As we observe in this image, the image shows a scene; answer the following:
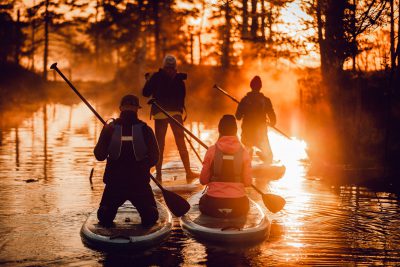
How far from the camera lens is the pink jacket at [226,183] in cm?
827

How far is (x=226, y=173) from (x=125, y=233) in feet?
4.86

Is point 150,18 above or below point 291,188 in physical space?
above

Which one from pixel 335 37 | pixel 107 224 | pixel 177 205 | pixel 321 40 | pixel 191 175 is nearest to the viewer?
pixel 107 224

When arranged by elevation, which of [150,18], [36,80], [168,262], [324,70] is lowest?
[168,262]

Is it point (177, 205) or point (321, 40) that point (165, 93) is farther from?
point (321, 40)

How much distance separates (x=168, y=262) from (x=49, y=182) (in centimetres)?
604

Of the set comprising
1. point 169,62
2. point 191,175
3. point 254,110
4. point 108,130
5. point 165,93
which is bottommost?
point 191,175

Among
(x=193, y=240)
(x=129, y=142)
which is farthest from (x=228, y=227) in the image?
(x=129, y=142)

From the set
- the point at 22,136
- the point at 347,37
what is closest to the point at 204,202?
the point at 347,37

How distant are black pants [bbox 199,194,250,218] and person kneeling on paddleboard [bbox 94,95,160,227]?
72cm

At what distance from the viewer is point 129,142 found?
26.1ft

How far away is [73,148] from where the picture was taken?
18594mm

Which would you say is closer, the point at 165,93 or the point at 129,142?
the point at 129,142

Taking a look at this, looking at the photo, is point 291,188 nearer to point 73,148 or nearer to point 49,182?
point 49,182
